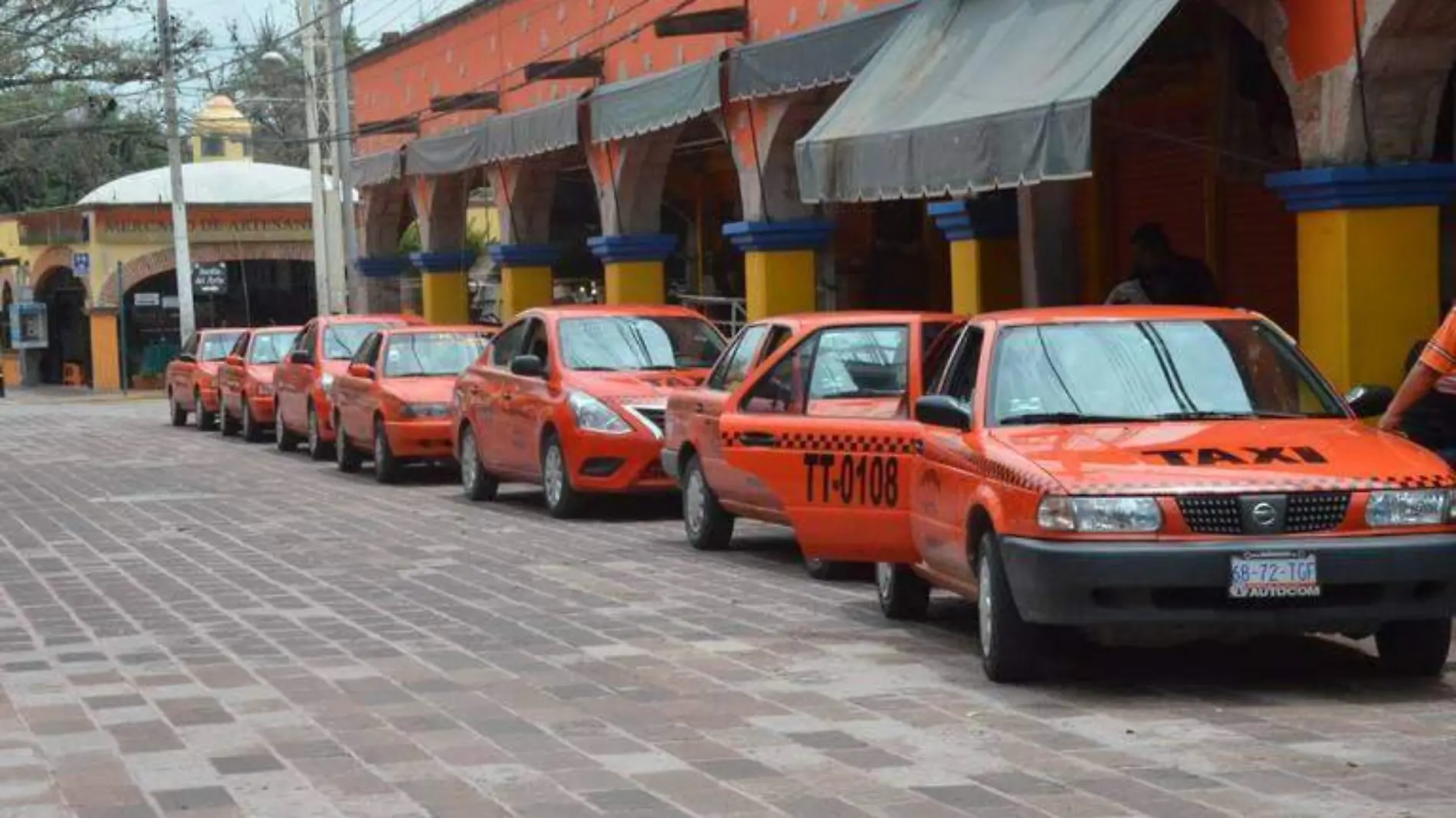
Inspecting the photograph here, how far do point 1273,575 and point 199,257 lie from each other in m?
53.7

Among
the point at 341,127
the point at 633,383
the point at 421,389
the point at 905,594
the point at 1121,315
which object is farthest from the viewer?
the point at 341,127

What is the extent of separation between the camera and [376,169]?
39.1m

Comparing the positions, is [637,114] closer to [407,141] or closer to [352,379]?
[352,379]

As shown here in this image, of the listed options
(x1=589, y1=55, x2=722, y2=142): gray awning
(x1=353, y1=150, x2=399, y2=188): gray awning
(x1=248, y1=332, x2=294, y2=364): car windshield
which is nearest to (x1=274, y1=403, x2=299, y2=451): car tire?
(x1=248, y1=332, x2=294, y2=364): car windshield

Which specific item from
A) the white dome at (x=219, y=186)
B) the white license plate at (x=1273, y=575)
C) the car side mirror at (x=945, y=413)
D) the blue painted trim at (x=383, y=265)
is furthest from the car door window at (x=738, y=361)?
the white dome at (x=219, y=186)

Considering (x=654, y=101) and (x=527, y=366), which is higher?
(x=654, y=101)

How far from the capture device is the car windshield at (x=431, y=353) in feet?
78.9

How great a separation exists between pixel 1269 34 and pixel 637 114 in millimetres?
11570

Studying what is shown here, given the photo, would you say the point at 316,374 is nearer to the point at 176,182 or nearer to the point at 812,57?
the point at 812,57

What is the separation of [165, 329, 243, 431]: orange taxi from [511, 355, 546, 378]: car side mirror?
17.9 meters

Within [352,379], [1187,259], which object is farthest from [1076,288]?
[352,379]

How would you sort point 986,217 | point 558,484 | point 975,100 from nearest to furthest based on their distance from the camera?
1. point 975,100
2. point 558,484
3. point 986,217

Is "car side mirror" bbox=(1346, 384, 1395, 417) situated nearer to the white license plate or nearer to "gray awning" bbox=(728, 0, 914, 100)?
the white license plate

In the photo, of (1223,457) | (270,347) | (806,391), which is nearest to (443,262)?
(270,347)
